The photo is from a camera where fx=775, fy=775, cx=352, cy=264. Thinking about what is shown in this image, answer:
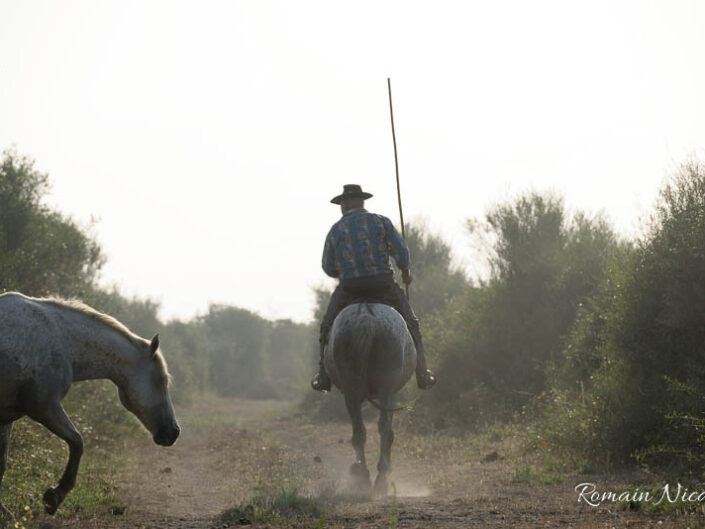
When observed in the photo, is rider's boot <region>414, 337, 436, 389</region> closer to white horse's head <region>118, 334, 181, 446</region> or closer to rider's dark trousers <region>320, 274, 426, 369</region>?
rider's dark trousers <region>320, 274, 426, 369</region>

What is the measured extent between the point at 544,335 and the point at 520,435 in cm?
638

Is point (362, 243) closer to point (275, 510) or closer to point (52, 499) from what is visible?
point (275, 510)

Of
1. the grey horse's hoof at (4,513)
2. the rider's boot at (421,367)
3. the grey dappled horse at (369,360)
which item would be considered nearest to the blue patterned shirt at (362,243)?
the grey dappled horse at (369,360)

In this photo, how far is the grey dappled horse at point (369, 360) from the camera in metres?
9.37

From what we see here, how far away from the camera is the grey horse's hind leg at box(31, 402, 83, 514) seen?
6.39 metres

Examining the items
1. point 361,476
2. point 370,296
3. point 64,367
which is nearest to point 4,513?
point 64,367

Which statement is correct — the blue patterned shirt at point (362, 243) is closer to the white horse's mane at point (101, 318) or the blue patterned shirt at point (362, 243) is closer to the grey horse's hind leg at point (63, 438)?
the white horse's mane at point (101, 318)

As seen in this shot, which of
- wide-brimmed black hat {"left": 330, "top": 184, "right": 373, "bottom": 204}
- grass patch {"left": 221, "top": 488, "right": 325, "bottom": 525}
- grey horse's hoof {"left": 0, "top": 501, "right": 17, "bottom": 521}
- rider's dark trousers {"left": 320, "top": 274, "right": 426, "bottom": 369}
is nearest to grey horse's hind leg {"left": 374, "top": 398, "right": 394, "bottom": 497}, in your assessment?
rider's dark trousers {"left": 320, "top": 274, "right": 426, "bottom": 369}

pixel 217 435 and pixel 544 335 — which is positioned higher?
pixel 544 335

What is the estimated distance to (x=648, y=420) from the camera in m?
10.3

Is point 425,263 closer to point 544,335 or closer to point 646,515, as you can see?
point 544,335

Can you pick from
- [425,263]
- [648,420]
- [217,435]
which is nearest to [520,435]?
[648,420]

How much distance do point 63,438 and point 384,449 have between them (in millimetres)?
4160

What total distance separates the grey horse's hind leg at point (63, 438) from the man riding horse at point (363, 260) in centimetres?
423
